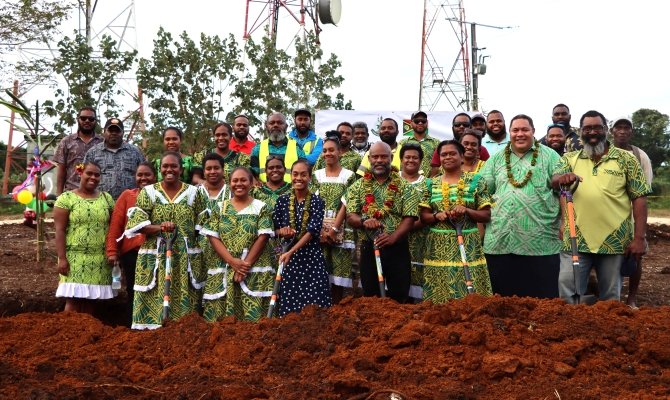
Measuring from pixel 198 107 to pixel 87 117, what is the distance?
3618 millimetres

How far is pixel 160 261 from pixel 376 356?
301cm

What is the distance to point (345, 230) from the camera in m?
7.16

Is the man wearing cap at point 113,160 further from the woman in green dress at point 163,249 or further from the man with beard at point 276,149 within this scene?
the man with beard at point 276,149

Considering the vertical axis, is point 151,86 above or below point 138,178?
above

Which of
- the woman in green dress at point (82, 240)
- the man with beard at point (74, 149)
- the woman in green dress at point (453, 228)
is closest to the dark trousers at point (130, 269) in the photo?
the woman in green dress at point (82, 240)

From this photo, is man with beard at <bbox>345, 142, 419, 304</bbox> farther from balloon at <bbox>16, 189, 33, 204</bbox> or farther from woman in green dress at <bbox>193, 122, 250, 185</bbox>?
balloon at <bbox>16, 189, 33, 204</bbox>

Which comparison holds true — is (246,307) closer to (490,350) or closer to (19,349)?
(19,349)

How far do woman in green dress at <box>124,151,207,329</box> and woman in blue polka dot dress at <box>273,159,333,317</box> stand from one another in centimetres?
85

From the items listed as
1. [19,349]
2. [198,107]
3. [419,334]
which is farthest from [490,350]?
[198,107]

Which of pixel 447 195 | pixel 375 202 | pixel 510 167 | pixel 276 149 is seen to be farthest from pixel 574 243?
pixel 276 149

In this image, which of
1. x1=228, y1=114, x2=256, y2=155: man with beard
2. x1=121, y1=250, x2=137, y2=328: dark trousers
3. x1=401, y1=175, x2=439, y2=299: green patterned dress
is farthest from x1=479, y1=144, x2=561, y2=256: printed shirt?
x1=121, y1=250, x2=137, y2=328: dark trousers

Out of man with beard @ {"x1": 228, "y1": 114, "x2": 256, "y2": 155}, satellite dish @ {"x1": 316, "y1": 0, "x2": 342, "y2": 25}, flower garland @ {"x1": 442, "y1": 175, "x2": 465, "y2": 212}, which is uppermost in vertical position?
satellite dish @ {"x1": 316, "y1": 0, "x2": 342, "y2": 25}

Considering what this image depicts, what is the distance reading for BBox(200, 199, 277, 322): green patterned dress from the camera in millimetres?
6230

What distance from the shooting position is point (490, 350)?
397 centimetres
